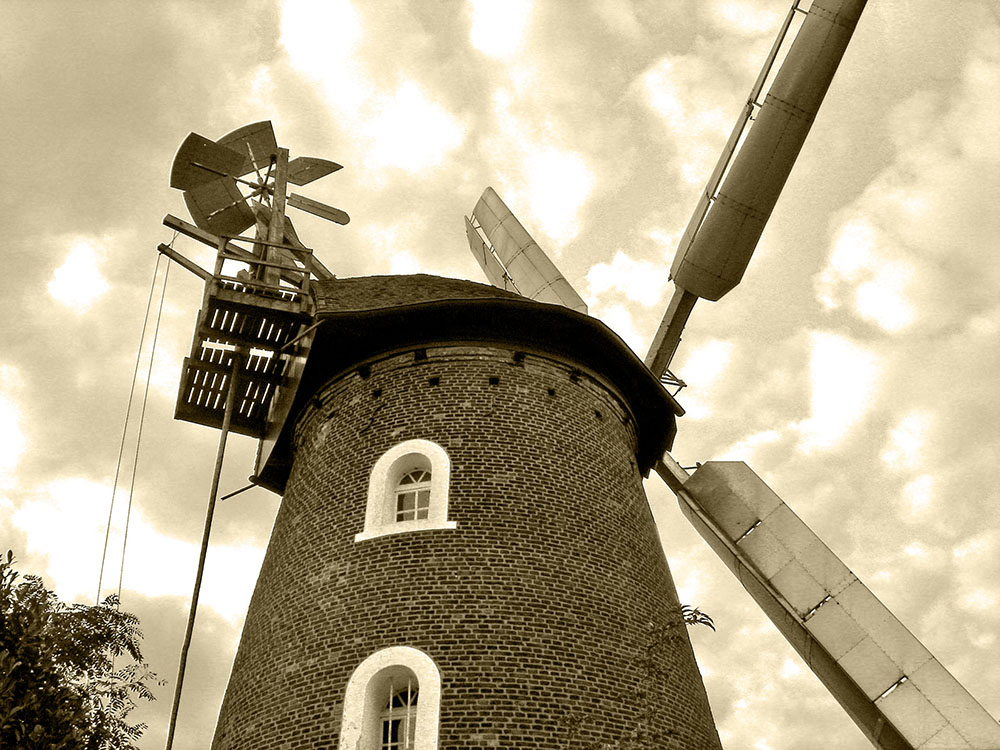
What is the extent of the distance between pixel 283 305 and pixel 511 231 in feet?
27.5

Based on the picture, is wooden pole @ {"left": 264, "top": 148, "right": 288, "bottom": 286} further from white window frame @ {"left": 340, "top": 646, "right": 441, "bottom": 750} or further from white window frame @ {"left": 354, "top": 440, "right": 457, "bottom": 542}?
white window frame @ {"left": 340, "top": 646, "right": 441, "bottom": 750}

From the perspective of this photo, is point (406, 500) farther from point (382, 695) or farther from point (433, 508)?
point (382, 695)

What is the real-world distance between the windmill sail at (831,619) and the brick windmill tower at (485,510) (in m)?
0.03

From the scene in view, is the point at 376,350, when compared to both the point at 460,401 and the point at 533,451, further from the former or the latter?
the point at 533,451

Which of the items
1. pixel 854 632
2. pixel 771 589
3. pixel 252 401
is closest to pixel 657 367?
pixel 771 589

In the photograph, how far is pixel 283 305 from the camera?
1305 centimetres

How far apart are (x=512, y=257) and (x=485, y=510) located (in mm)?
10036

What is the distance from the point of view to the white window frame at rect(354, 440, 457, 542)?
35.3 ft

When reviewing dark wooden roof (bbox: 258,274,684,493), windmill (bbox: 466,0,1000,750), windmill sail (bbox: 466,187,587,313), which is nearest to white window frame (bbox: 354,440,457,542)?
dark wooden roof (bbox: 258,274,684,493)

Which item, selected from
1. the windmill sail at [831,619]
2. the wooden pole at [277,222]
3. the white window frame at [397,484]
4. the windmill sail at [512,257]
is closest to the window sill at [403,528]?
the white window frame at [397,484]

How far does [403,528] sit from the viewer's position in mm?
10734

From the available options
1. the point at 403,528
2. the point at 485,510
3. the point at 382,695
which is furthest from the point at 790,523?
the point at 382,695

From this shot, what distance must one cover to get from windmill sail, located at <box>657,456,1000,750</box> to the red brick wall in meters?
2.75

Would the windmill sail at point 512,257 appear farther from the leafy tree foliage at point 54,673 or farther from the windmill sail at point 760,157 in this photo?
the leafy tree foliage at point 54,673
